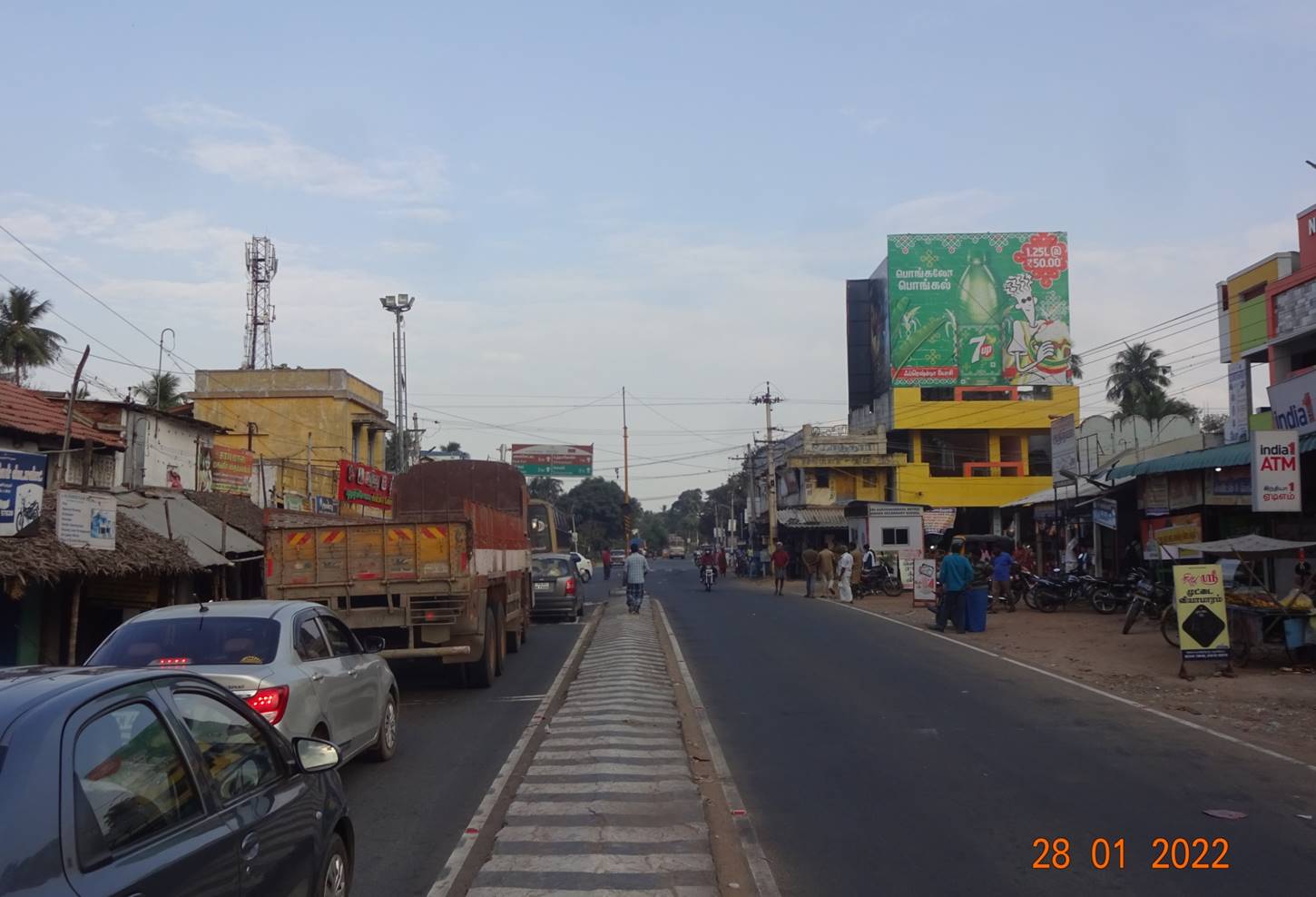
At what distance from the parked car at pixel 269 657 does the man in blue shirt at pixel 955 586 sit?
1612 centimetres

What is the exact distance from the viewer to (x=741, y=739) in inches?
452

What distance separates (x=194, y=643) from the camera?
8.81m

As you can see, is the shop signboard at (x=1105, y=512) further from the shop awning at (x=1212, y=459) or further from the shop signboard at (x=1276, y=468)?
the shop signboard at (x=1276, y=468)

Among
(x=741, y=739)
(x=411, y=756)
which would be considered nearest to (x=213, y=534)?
(x=411, y=756)

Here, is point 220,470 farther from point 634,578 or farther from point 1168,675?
point 1168,675

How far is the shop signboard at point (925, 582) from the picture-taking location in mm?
30328

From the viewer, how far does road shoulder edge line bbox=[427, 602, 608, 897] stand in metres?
6.82

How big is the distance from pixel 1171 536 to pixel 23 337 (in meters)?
39.4

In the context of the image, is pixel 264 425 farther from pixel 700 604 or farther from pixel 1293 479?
pixel 1293 479

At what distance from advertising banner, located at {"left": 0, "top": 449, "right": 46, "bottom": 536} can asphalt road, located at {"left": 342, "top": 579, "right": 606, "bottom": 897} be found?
4879 mm

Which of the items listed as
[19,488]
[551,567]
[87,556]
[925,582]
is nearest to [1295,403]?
[925,582]

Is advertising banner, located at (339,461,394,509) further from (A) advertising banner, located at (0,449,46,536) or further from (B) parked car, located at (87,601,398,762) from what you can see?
(B) parked car, located at (87,601,398,762)

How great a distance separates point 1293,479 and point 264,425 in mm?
36808

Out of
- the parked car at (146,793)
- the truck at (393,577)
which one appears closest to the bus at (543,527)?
the truck at (393,577)
